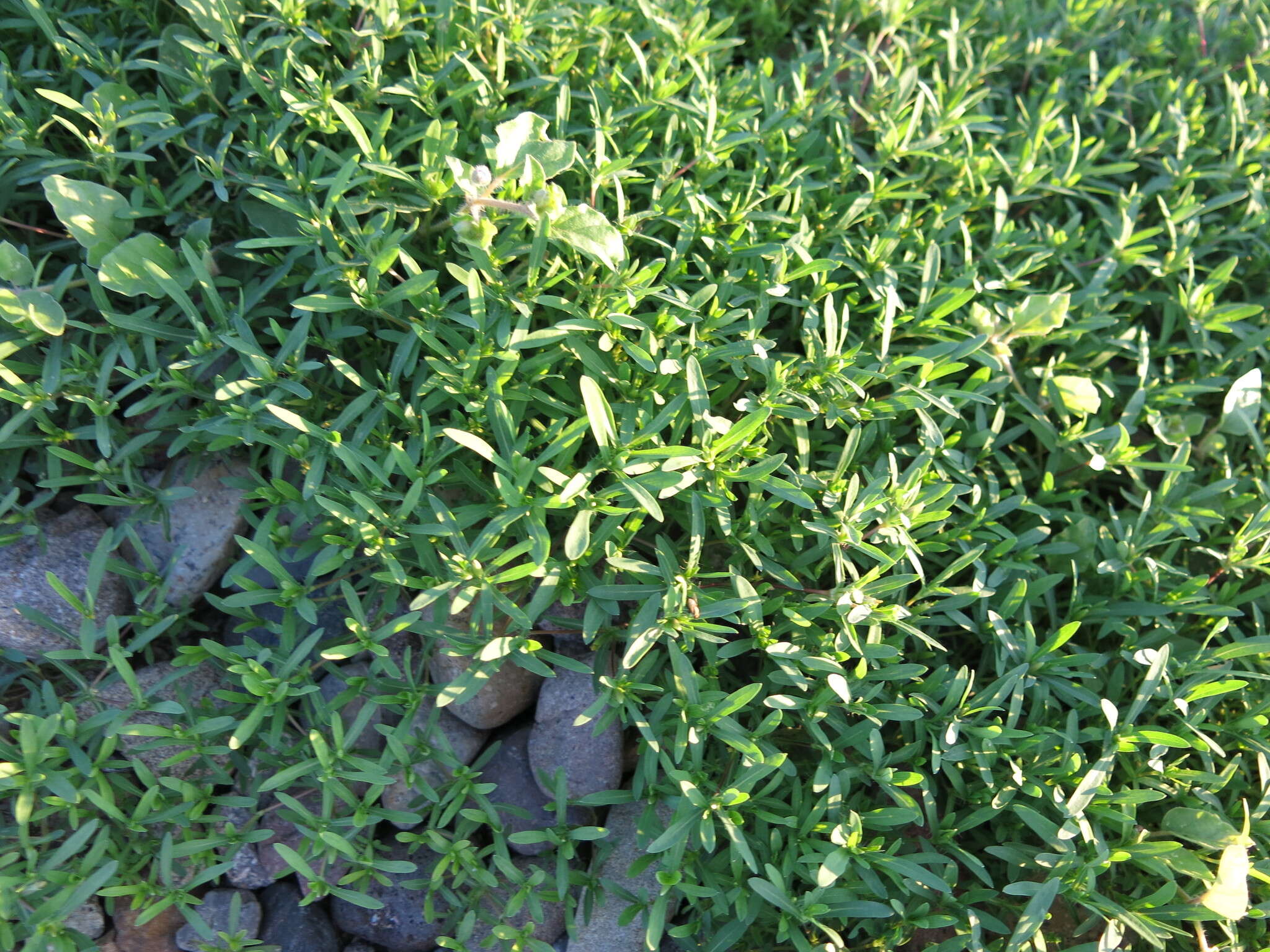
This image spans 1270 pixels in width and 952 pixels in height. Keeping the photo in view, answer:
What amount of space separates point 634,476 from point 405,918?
1.26 m

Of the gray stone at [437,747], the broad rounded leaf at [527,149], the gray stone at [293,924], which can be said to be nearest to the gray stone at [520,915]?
the gray stone at [437,747]

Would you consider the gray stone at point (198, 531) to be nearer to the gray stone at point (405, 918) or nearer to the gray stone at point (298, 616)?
the gray stone at point (298, 616)

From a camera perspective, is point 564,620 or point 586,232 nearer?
point 586,232

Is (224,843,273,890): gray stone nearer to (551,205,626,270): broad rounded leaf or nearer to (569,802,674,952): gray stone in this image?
(569,802,674,952): gray stone

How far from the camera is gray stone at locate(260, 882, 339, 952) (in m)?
2.22

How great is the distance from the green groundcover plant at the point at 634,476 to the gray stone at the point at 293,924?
0.14 meters

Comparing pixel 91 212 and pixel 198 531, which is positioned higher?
pixel 91 212

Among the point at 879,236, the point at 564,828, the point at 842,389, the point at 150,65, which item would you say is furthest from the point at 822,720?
the point at 150,65

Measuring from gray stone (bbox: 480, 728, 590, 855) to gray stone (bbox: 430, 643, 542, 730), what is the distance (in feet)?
0.27

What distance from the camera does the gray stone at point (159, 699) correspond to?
215 centimetres

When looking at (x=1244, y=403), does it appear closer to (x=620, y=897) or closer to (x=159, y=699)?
(x=620, y=897)

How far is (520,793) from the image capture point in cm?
235

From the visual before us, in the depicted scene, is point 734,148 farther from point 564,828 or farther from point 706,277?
point 564,828

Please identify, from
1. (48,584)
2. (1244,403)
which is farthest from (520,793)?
(1244,403)
